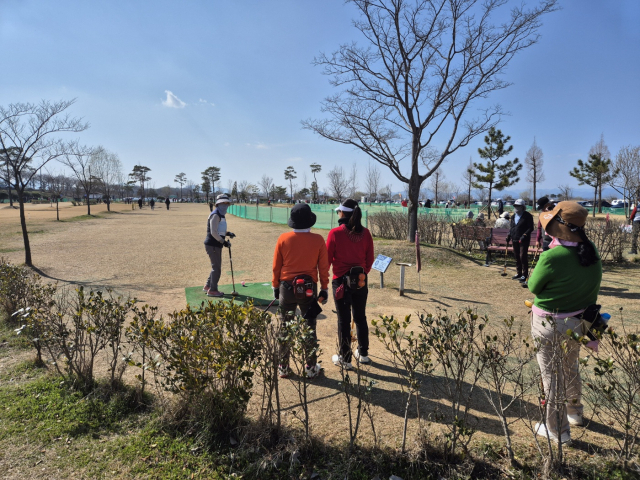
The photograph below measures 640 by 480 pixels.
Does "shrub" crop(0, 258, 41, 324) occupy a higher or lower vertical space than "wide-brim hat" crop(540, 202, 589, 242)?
lower

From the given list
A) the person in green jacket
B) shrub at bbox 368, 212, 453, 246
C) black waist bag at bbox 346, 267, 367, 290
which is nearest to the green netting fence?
shrub at bbox 368, 212, 453, 246

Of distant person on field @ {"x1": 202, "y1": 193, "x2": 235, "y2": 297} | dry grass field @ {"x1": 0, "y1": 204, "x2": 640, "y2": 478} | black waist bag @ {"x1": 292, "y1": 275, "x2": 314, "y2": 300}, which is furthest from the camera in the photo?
distant person on field @ {"x1": 202, "y1": 193, "x2": 235, "y2": 297}

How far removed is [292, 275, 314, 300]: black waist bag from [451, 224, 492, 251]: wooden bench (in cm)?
852

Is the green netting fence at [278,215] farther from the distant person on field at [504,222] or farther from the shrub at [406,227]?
the distant person on field at [504,222]

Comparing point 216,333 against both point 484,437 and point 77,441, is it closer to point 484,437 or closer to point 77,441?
point 77,441

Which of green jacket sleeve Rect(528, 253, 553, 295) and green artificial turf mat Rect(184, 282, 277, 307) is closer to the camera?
green jacket sleeve Rect(528, 253, 553, 295)

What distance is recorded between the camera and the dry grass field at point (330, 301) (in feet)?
10.0

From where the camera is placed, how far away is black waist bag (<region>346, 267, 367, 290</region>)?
11.7 feet

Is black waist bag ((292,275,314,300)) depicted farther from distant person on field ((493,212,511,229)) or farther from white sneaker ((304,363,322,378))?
distant person on field ((493,212,511,229))

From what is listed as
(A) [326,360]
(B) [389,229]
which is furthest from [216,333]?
(B) [389,229]

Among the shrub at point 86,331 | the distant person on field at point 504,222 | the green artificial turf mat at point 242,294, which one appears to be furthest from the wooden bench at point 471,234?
the shrub at point 86,331

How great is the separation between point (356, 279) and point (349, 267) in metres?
0.19

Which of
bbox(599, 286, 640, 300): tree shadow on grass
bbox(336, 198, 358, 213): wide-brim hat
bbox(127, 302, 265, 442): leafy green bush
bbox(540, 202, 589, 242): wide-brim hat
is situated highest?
bbox(336, 198, 358, 213): wide-brim hat

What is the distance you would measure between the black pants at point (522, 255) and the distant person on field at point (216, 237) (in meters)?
5.94
